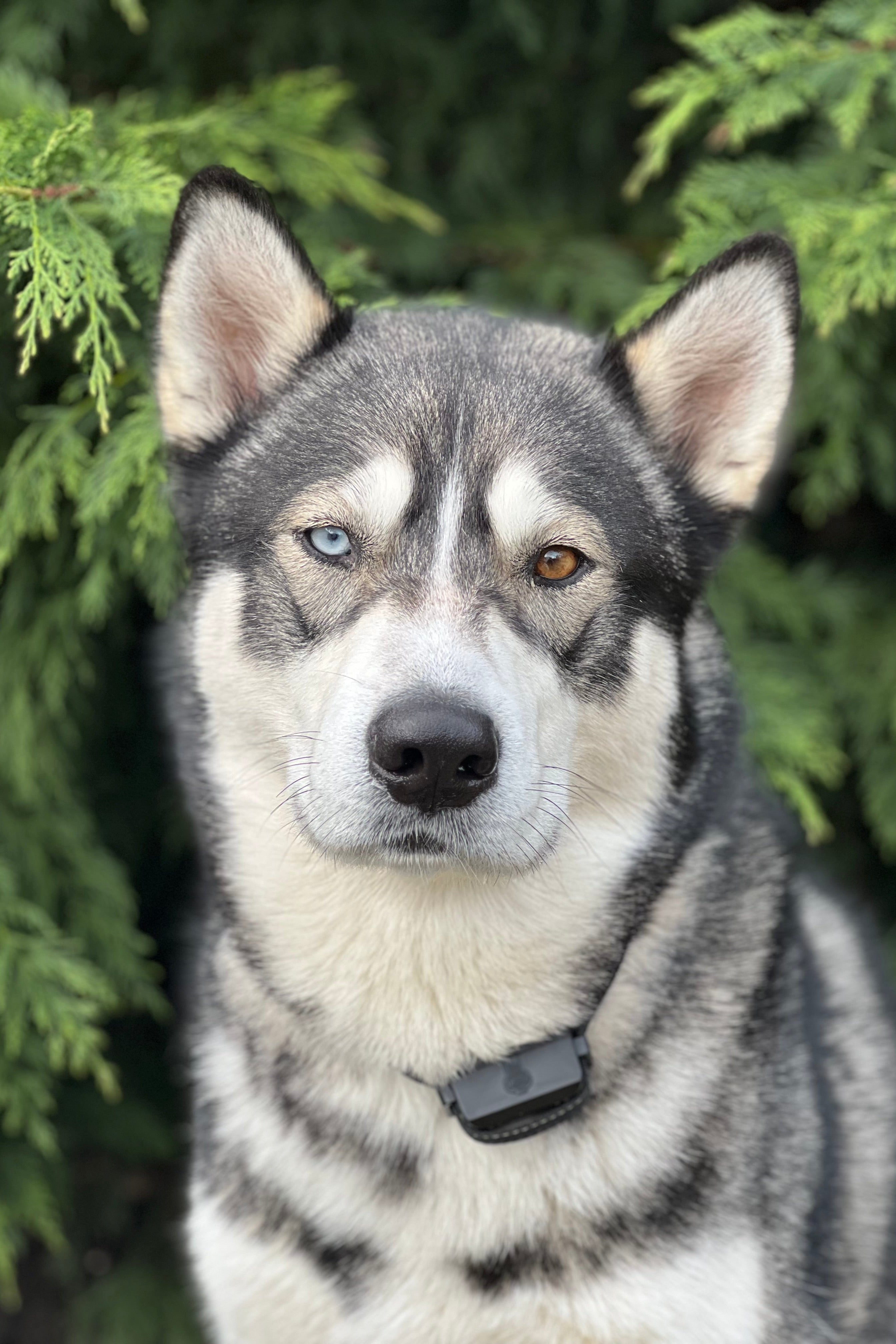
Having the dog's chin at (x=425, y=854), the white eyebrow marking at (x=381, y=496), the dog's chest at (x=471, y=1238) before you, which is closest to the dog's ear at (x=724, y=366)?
the white eyebrow marking at (x=381, y=496)

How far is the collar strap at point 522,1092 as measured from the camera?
2240mm

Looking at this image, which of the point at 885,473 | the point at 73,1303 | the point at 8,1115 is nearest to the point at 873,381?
the point at 885,473

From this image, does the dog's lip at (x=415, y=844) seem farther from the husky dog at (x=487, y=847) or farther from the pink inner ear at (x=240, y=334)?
the pink inner ear at (x=240, y=334)

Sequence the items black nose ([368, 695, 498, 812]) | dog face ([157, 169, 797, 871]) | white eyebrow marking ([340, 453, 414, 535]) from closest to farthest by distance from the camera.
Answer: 1. black nose ([368, 695, 498, 812])
2. dog face ([157, 169, 797, 871])
3. white eyebrow marking ([340, 453, 414, 535])

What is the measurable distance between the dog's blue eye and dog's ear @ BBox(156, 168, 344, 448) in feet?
1.25

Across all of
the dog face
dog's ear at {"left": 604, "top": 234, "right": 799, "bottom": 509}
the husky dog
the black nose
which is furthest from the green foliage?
the black nose

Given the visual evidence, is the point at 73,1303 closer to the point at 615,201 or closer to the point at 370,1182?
the point at 370,1182

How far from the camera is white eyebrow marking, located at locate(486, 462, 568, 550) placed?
2188mm

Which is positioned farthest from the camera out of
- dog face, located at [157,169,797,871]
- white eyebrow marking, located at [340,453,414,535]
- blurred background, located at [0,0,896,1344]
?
blurred background, located at [0,0,896,1344]

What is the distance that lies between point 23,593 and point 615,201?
2366mm

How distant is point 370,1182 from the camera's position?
233 centimetres

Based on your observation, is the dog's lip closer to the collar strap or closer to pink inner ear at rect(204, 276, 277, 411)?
the collar strap

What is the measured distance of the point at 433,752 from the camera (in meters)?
1.90

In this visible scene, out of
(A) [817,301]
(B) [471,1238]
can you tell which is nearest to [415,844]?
(B) [471,1238]
